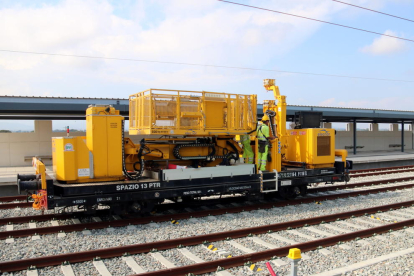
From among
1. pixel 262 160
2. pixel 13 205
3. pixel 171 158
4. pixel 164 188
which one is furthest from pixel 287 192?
pixel 13 205

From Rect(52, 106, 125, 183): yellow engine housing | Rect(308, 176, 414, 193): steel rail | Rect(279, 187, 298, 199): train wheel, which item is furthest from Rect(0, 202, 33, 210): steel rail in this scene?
Rect(308, 176, 414, 193): steel rail

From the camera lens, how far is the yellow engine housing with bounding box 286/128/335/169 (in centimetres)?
1093

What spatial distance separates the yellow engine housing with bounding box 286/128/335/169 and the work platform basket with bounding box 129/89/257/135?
214 centimetres

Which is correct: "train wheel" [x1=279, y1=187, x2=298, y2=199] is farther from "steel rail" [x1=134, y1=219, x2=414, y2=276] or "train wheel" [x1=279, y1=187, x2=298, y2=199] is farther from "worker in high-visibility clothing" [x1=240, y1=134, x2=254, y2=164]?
"steel rail" [x1=134, y1=219, x2=414, y2=276]

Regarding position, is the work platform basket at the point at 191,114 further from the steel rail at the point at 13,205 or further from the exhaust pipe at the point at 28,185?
the steel rail at the point at 13,205

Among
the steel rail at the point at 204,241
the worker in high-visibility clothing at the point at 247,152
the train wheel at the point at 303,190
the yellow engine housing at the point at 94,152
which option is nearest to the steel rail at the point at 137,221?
the train wheel at the point at 303,190

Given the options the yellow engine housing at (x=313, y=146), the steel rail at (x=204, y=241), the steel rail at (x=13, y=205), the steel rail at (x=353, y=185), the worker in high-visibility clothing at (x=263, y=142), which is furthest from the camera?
the steel rail at (x=353, y=185)

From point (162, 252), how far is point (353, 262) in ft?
11.6

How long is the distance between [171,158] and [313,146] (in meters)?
4.74

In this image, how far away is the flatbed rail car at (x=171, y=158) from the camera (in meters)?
7.82

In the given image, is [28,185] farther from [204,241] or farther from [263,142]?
[263,142]

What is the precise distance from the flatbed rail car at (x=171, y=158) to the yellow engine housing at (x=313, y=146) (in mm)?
33

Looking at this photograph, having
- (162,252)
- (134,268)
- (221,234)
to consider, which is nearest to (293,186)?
(221,234)

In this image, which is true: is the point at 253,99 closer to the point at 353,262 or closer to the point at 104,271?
the point at 353,262
